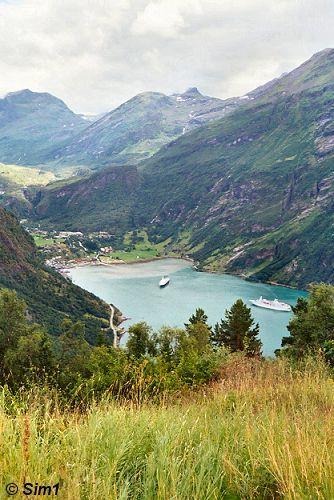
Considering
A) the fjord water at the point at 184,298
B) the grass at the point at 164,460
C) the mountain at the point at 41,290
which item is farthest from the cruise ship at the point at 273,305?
the grass at the point at 164,460

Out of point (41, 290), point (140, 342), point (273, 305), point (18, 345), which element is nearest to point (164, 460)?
point (18, 345)

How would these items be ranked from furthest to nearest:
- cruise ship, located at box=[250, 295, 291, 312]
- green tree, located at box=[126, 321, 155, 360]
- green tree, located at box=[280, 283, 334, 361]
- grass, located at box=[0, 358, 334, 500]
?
cruise ship, located at box=[250, 295, 291, 312] → green tree, located at box=[126, 321, 155, 360] → green tree, located at box=[280, 283, 334, 361] → grass, located at box=[0, 358, 334, 500]

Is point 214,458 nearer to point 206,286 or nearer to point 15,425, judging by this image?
point 15,425

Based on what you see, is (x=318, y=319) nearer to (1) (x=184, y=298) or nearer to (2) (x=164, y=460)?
(2) (x=164, y=460)

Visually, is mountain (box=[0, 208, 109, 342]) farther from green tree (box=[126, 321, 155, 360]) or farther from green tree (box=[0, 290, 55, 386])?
green tree (box=[0, 290, 55, 386])

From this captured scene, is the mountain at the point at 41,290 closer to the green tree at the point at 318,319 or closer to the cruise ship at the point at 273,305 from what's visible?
the cruise ship at the point at 273,305

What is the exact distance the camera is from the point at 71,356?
5050 centimetres

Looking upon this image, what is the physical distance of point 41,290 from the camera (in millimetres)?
147625

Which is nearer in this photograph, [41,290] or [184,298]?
[41,290]

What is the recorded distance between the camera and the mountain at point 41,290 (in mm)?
131625

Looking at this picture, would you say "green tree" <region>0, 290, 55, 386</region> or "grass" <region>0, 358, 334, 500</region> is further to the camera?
"green tree" <region>0, 290, 55, 386</region>

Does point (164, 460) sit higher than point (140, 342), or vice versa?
point (164, 460)

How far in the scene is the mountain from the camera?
13162 centimetres

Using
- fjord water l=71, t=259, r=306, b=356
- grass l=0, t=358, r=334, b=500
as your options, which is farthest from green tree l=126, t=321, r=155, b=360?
grass l=0, t=358, r=334, b=500
